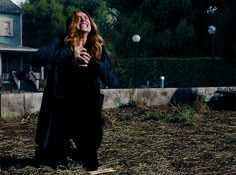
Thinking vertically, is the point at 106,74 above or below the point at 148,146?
above

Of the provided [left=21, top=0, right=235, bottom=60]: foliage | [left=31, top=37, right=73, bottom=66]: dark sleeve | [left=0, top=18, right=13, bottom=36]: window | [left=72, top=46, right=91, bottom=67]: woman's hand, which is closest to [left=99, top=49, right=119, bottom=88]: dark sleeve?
[left=72, top=46, right=91, bottom=67]: woman's hand

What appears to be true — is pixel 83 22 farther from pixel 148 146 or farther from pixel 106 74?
pixel 148 146

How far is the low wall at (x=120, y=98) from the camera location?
8453mm

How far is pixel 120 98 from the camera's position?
1023 centimetres

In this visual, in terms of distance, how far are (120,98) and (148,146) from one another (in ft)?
15.3

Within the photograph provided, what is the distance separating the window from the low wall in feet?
81.1

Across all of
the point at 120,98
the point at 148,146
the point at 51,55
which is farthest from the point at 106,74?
the point at 120,98

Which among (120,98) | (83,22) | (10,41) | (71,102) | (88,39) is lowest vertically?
(120,98)

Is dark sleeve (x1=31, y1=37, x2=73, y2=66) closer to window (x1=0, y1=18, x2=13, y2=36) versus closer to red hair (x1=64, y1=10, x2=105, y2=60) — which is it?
red hair (x1=64, y1=10, x2=105, y2=60)

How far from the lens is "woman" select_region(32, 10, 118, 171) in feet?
12.2

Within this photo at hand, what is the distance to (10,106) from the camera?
8453mm

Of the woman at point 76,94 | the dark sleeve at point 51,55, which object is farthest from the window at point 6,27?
the dark sleeve at point 51,55

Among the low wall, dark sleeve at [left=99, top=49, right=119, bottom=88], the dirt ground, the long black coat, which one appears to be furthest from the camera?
the low wall

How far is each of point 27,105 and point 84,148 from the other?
16.7 feet
